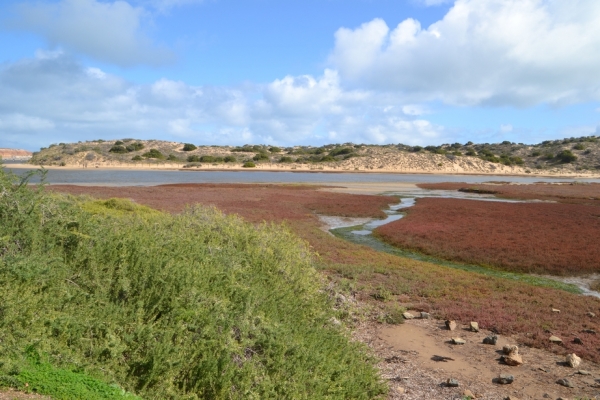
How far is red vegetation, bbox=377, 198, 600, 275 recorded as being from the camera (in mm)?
20734

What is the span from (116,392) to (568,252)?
73.2ft

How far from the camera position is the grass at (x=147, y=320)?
5977 mm

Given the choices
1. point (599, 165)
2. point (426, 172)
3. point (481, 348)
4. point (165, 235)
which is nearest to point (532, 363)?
point (481, 348)

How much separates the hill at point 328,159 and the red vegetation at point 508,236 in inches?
3347

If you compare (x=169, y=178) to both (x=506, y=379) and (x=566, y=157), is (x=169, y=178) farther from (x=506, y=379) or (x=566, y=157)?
(x=566, y=157)

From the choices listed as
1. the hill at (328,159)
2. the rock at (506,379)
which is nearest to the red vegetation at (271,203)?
the rock at (506,379)

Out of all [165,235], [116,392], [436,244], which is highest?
[165,235]

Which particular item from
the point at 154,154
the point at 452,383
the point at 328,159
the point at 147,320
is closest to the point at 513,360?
the point at 452,383

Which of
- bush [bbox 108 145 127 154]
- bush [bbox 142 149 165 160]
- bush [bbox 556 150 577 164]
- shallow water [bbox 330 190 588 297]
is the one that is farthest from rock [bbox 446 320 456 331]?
bush [bbox 556 150 577 164]

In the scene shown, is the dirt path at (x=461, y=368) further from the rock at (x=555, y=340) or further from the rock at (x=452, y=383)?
the rock at (x=555, y=340)

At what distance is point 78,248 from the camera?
317 inches

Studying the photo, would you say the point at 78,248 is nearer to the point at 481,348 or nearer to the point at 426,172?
the point at 481,348

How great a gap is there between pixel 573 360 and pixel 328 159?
391 ft

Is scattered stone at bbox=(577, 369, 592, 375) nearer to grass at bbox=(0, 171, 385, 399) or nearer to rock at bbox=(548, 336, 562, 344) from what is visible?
rock at bbox=(548, 336, 562, 344)
